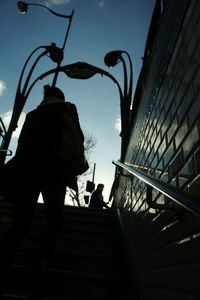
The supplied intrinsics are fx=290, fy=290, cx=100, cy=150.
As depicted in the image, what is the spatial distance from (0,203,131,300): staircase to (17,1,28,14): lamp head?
22.6 ft

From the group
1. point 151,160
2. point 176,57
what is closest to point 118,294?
point 151,160

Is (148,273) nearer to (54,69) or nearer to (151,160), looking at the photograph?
(151,160)

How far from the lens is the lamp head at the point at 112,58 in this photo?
627 centimetres

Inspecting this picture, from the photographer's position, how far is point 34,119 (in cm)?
233

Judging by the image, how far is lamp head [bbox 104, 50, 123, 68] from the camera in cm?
627

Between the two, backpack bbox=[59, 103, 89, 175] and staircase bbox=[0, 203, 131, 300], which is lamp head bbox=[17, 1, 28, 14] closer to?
staircase bbox=[0, 203, 131, 300]

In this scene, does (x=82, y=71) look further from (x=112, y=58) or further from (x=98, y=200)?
(x=98, y=200)

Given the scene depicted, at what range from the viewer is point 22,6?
8781mm

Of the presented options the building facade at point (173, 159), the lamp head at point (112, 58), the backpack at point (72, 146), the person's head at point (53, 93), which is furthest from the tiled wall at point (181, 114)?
the lamp head at point (112, 58)

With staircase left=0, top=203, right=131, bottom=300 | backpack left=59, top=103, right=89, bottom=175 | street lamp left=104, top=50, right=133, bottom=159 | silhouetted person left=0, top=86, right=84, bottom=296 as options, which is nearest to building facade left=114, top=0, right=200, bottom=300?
staircase left=0, top=203, right=131, bottom=300

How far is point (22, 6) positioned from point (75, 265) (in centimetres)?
829

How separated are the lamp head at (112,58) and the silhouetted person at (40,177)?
4314mm

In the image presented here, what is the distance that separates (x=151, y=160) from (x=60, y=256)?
158cm

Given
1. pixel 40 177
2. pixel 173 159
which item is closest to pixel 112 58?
pixel 40 177
